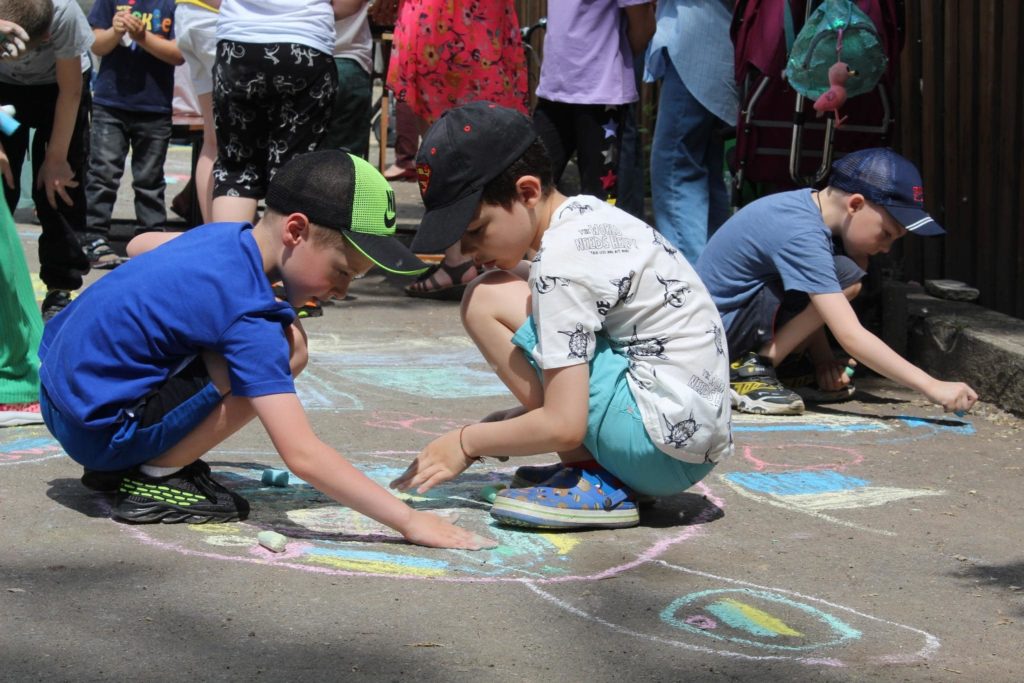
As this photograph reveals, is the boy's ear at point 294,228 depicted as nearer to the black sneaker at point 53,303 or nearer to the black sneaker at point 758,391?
the black sneaker at point 758,391

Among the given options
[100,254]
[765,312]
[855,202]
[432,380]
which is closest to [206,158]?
[100,254]

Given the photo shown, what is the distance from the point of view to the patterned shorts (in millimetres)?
5215

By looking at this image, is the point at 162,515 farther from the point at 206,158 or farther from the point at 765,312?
the point at 206,158

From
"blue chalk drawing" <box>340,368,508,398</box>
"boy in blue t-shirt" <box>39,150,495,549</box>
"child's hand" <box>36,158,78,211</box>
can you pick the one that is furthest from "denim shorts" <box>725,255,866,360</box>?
"child's hand" <box>36,158,78,211</box>

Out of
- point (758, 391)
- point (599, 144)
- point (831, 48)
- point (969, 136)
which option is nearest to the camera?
point (758, 391)

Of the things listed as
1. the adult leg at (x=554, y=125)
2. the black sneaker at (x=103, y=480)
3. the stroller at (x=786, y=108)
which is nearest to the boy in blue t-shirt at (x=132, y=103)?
the adult leg at (x=554, y=125)

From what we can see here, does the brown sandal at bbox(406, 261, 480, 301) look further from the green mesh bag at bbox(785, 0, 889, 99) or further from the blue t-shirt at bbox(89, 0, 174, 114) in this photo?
the green mesh bag at bbox(785, 0, 889, 99)

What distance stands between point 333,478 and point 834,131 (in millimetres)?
2844

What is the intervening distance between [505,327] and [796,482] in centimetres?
99

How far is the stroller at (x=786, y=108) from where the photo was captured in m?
5.01

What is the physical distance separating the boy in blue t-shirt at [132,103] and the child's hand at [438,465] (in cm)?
423

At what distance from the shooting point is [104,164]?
23.6ft

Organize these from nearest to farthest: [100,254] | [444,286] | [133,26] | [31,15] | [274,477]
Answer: [274,477]
[31,15]
[444,286]
[100,254]
[133,26]

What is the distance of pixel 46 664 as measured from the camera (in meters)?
2.30
